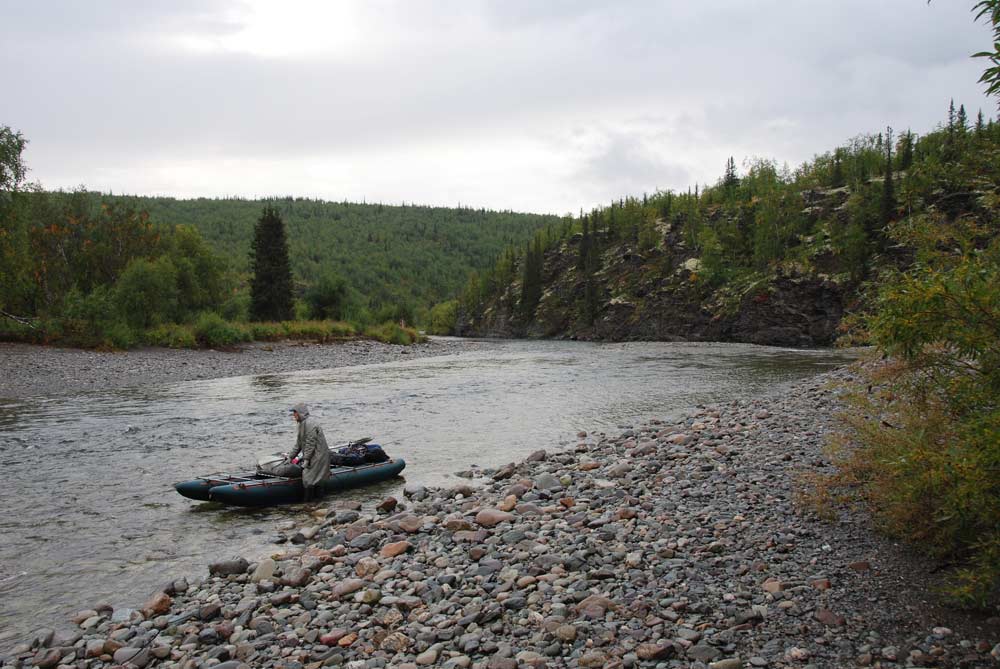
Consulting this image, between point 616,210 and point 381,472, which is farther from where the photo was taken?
point 616,210

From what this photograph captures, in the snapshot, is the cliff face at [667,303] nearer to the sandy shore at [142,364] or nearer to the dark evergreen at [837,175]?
the dark evergreen at [837,175]

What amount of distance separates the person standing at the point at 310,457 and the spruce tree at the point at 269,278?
158ft

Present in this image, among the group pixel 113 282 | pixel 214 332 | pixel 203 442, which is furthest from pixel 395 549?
pixel 113 282

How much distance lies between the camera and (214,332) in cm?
4378

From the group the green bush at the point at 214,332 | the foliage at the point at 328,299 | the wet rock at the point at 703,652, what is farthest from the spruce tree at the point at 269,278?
the wet rock at the point at 703,652

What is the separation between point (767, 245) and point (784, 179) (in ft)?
103

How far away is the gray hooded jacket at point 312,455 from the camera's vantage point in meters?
11.0

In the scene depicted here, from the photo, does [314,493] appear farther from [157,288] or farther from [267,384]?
[157,288]

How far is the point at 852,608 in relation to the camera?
17.2 feet

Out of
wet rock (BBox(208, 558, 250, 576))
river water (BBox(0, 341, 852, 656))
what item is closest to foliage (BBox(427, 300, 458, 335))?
river water (BBox(0, 341, 852, 656))

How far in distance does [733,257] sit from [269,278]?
66.7m

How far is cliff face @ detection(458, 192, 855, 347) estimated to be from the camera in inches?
2874

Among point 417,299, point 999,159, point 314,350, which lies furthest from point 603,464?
point 417,299

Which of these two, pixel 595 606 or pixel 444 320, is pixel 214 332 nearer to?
pixel 595 606
